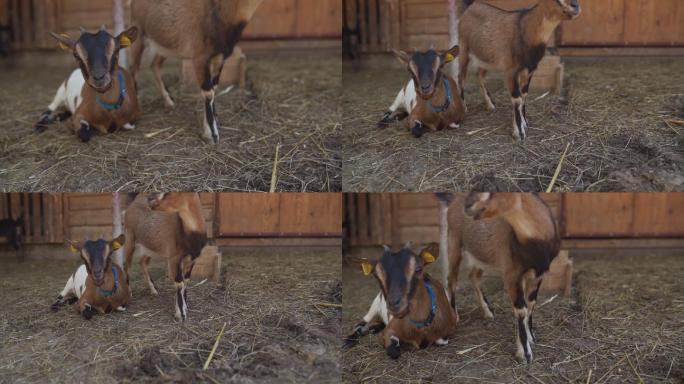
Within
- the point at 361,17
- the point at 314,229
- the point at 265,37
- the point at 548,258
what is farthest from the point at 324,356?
the point at 265,37

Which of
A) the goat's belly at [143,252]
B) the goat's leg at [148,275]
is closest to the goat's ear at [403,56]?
the goat's belly at [143,252]

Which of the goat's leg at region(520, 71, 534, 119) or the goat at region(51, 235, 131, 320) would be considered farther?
the goat at region(51, 235, 131, 320)

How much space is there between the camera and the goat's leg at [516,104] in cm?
441

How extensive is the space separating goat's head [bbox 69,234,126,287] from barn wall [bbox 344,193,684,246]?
1.83 metres

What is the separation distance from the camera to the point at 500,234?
14.6ft

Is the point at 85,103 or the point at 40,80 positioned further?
the point at 40,80

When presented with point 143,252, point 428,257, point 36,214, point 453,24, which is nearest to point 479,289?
point 428,257

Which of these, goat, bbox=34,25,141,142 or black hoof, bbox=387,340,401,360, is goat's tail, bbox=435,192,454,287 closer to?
black hoof, bbox=387,340,401,360

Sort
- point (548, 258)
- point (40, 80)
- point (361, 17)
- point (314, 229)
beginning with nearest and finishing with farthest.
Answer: point (548, 258) < point (361, 17) < point (314, 229) < point (40, 80)

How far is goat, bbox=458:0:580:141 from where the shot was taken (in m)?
4.35

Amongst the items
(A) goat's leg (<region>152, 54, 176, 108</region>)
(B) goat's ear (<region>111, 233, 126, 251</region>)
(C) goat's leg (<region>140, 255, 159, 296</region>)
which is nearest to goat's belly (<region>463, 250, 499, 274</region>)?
(C) goat's leg (<region>140, 255, 159, 296</region>)

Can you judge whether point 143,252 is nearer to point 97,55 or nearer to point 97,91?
point 97,91

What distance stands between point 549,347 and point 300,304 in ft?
5.40

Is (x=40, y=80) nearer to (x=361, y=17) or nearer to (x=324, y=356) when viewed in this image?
(x=361, y=17)
